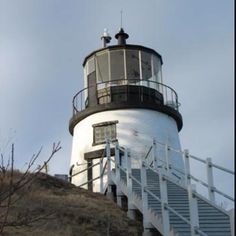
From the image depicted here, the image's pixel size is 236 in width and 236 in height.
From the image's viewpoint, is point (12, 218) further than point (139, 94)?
No

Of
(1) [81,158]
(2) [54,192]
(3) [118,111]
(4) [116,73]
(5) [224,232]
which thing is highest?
(4) [116,73]

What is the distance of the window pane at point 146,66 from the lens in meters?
25.2

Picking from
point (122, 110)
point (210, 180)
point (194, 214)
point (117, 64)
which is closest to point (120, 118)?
point (122, 110)

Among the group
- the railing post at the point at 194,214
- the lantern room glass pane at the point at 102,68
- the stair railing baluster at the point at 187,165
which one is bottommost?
the railing post at the point at 194,214

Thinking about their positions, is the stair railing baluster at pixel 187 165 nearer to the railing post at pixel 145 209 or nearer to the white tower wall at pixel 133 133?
the railing post at pixel 145 209

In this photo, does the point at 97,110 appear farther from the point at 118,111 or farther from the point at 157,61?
the point at 157,61

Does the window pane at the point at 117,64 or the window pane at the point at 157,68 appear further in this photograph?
the window pane at the point at 157,68

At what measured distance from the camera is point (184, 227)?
11.7 meters

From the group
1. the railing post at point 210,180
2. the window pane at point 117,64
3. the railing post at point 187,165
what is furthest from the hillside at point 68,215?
the window pane at point 117,64

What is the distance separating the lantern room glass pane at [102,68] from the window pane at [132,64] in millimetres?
852

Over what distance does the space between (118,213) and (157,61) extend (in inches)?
468

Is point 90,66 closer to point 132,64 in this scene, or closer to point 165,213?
point 132,64

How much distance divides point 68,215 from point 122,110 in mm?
9773

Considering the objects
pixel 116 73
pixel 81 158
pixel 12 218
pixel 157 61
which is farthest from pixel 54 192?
pixel 157 61
